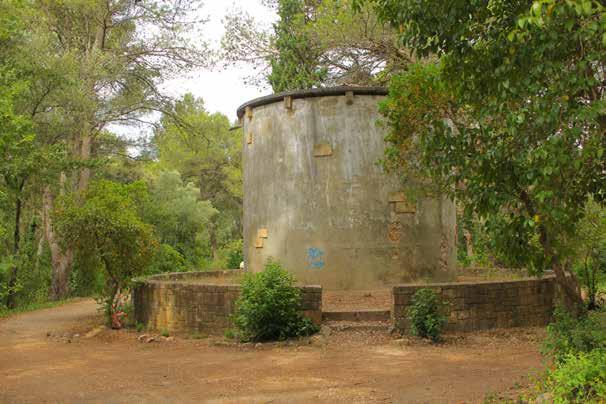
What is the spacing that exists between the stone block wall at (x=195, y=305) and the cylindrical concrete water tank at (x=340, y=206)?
275cm

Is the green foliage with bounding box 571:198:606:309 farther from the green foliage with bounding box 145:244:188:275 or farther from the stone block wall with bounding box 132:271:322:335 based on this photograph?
the green foliage with bounding box 145:244:188:275

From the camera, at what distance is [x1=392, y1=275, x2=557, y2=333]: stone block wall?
10.1 m

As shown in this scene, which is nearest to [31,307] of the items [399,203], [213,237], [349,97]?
[349,97]

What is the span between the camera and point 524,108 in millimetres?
5352

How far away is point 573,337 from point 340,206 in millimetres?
7679

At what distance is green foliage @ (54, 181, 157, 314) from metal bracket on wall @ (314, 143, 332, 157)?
4.17 metres

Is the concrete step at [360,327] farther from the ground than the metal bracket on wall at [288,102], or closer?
closer

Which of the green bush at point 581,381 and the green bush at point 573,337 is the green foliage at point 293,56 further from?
the green bush at point 581,381

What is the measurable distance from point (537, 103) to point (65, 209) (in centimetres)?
1086

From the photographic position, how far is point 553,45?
4.91 metres

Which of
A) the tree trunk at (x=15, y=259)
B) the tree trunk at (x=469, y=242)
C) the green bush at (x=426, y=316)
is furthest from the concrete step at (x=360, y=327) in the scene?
the tree trunk at (x=469, y=242)

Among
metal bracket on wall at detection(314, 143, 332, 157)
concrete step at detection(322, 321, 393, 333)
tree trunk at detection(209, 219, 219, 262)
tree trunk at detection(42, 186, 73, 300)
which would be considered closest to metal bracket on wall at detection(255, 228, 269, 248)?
metal bracket on wall at detection(314, 143, 332, 157)

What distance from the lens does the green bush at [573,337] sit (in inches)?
228

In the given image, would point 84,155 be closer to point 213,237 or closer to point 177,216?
point 177,216
